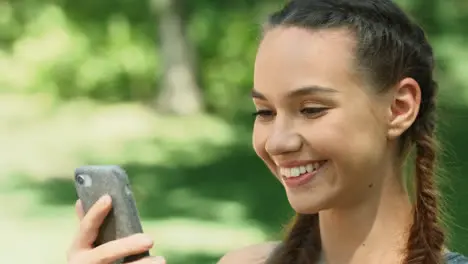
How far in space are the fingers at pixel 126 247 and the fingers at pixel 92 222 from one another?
52mm

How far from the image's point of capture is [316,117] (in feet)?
6.40

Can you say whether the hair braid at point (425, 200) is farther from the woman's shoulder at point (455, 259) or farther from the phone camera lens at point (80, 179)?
the phone camera lens at point (80, 179)

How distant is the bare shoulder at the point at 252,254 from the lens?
2.41 meters

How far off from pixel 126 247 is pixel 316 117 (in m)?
0.48

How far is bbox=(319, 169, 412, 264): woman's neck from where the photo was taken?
212 cm

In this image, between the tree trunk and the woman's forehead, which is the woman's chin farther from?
the tree trunk

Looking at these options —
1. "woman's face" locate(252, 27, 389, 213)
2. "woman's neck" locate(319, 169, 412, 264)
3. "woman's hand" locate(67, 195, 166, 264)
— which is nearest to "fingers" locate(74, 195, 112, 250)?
"woman's hand" locate(67, 195, 166, 264)

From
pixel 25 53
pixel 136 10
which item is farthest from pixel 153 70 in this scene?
pixel 25 53

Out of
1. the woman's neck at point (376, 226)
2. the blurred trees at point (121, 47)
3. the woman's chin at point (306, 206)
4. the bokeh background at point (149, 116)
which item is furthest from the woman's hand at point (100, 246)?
the blurred trees at point (121, 47)

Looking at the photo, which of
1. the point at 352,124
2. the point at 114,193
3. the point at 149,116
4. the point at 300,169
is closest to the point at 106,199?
the point at 114,193

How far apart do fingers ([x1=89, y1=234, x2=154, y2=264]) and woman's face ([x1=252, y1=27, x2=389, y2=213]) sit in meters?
0.37

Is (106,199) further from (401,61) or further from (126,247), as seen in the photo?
(401,61)

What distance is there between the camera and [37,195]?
1098cm

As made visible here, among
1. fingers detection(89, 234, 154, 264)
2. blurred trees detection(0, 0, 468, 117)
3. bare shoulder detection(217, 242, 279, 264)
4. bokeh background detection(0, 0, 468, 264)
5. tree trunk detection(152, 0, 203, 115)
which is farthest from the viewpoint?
blurred trees detection(0, 0, 468, 117)
